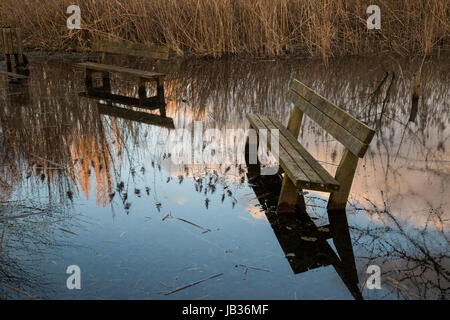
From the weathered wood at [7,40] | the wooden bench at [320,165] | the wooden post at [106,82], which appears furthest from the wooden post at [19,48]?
the wooden bench at [320,165]

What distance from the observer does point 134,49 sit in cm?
803

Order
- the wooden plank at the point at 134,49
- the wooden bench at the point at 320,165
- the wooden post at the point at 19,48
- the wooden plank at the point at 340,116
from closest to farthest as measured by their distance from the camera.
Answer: the wooden plank at the point at 340,116, the wooden bench at the point at 320,165, the wooden plank at the point at 134,49, the wooden post at the point at 19,48

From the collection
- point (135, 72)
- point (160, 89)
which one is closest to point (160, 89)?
point (160, 89)

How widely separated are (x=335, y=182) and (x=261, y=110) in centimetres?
331

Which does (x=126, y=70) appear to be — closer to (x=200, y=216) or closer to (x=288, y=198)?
(x=200, y=216)

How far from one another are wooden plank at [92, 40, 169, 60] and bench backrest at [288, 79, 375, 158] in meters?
3.35

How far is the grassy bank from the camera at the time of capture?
1018 cm

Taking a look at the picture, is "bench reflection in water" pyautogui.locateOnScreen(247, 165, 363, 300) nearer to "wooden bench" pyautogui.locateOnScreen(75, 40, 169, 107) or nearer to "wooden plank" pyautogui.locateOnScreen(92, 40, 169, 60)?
"wooden bench" pyautogui.locateOnScreen(75, 40, 169, 107)

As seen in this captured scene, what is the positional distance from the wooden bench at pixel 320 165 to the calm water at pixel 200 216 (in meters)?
0.17

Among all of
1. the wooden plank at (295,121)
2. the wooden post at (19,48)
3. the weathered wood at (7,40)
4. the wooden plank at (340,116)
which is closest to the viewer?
the wooden plank at (340,116)

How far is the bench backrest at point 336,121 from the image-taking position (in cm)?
312

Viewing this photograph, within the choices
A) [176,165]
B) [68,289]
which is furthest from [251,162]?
[68,289]

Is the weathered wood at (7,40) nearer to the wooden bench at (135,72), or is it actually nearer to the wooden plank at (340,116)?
the wooden bench at (135,72)

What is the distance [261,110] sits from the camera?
21.5 ft
